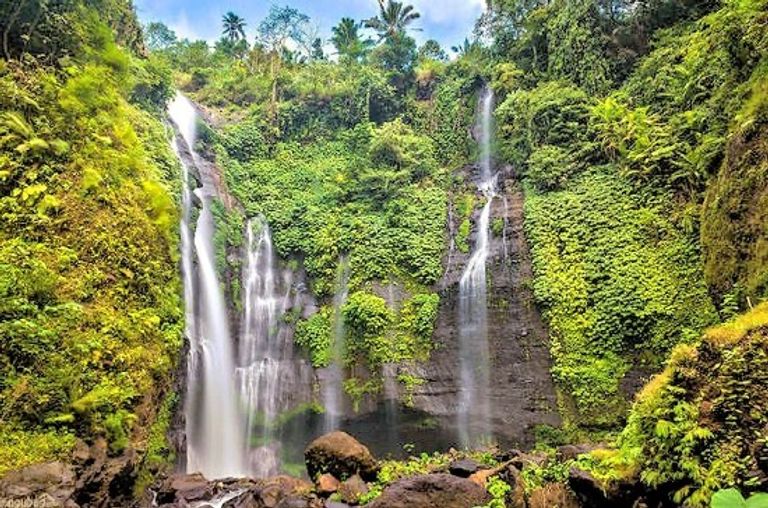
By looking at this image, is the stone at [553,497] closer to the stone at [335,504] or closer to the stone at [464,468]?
the stone at [464,468]

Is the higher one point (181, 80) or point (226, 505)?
point (181, 80)

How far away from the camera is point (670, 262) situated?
13.6 meters

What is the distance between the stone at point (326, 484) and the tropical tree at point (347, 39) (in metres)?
25.9

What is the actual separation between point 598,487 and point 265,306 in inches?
567

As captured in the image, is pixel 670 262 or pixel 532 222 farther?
pixel 532 222

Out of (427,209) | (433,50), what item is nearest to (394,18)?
(433,50)

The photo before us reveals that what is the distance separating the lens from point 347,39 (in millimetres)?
31672

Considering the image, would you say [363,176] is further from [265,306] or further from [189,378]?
[189,378]

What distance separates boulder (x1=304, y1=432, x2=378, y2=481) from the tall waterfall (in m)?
4.98

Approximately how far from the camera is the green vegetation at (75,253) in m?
7.11

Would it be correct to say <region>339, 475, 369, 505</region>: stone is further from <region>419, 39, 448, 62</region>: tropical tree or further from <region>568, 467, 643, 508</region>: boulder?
<region>419, 39, 448, 62</region>: tropical tree

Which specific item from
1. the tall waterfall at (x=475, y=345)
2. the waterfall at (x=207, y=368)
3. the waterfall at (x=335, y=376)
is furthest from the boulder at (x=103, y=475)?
the tall waterfall at (x=475, y=345)

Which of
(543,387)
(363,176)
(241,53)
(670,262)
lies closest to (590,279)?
(670,262)

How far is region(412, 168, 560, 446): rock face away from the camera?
1424 cm
